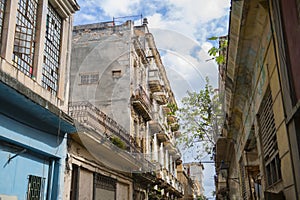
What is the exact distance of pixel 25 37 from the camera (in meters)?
8.22

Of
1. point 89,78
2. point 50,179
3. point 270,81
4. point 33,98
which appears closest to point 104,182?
point 50,179

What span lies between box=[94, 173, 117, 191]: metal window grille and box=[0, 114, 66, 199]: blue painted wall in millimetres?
3016

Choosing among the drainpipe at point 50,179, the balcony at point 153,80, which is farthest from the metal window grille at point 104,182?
the balcony at point 153,80

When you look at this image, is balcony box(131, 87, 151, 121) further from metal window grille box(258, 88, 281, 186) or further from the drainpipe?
metal window grille box(258, 88, 281, 186)

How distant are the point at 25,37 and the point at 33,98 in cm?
182

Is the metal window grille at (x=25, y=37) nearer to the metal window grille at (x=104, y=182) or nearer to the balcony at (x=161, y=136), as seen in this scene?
the metal window grille at (x=104, y=182)

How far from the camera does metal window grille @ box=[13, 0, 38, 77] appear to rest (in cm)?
793

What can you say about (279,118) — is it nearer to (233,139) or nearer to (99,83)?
(233,139)

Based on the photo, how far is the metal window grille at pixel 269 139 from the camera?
474 cm

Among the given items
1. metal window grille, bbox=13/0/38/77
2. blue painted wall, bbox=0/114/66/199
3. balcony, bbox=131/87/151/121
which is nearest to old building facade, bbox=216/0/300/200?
blue painted wall, bbox=0/114/66/199

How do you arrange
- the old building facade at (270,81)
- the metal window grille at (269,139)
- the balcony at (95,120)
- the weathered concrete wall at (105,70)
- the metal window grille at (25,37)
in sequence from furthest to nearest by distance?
the weathered concrete wall at (105,70)
the balcony at (95,120)
the metal window grille at (25,37)
the metal window grille at (269,139)
the old building facade at (270,81)

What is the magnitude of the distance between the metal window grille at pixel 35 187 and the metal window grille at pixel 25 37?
94.7 inches

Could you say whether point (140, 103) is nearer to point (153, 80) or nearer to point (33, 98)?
point (153, 80)

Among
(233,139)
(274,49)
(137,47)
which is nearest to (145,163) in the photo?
(137,47)
